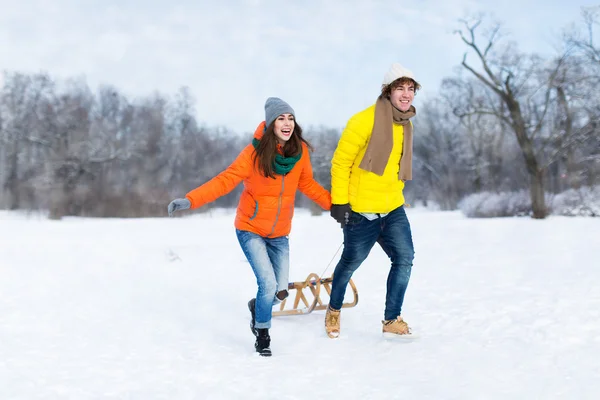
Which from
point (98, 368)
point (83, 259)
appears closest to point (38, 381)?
point (98, 368)

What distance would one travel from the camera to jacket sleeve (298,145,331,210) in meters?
4.18

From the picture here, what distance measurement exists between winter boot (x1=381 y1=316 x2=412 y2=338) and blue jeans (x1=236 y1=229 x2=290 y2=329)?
0.92 metres

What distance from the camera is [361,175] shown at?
4043 millimetres

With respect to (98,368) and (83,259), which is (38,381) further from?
(83,259)

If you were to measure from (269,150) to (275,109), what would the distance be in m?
0.31

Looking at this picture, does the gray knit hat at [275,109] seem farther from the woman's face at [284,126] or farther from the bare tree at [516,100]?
the bare tree at [516,100]

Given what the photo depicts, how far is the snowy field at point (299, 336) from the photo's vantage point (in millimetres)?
3121

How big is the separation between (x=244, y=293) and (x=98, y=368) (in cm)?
313

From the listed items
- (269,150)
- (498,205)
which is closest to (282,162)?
(269,150)

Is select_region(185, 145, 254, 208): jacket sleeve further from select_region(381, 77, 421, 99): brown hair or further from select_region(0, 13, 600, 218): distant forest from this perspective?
select_region(0, 13, 600, 218): distant forest

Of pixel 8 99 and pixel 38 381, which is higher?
→ pixel 8 99

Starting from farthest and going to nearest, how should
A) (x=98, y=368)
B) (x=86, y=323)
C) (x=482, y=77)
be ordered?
(x=482, y=77) < (x=86, y=323) < (x=98, y=368)

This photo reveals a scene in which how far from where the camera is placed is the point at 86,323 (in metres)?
4.94

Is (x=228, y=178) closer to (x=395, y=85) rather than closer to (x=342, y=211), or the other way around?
(x=342, y=211)
